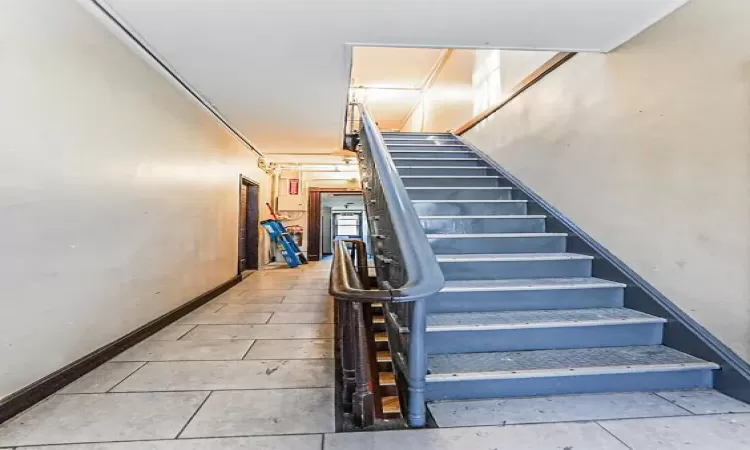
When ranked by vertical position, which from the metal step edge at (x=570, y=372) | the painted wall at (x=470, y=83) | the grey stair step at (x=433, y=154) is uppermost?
the painted wall at (x=470, y=83)

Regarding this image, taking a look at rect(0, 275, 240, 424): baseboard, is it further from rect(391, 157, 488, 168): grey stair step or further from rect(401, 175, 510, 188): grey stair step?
rect(391, 157, 488, 168): grey stair step

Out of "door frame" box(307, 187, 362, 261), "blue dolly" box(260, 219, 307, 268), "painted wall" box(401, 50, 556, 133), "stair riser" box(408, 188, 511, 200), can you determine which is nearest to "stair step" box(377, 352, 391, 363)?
"stair riser" box(408, 188, 511, 200)

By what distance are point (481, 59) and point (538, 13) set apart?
3400mm

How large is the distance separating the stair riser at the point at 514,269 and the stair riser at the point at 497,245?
12.8 inches

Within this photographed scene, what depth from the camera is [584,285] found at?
2484 mm

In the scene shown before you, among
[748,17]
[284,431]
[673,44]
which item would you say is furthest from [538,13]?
[284,431]

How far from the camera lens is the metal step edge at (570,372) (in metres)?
1.80

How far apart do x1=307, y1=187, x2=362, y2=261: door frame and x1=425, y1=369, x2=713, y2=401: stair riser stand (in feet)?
25.4

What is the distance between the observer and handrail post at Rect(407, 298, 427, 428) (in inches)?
63.0

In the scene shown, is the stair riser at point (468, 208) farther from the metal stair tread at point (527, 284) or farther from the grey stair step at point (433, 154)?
the grey stair step at point (433, 154)

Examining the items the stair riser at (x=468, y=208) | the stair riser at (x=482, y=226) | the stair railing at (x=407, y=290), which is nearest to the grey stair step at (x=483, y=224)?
the stair riser at (x=482, y=226)

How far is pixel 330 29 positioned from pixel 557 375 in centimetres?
243

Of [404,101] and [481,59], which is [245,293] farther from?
[404,101]

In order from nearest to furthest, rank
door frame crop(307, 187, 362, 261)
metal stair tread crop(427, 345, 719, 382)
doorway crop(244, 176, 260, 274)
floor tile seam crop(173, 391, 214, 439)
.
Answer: floor tile seam crop(173, 391, 214, 439) → metal stair tread crop(427, 345, 719, 382) → doorway crop(244, 176, 260, 274) → door frame crop(307, 187, 362, 261)
